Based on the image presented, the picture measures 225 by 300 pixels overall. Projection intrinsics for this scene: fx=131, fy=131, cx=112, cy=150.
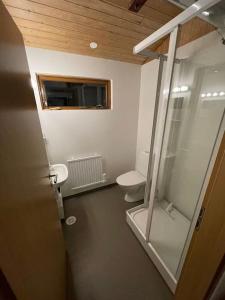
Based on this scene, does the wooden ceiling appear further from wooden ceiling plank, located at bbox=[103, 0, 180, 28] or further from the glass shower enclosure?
the glass shower enclosure

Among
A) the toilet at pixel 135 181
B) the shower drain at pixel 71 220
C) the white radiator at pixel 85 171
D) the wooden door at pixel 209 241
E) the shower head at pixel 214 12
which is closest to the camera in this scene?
the wooden door at pixel 209 241

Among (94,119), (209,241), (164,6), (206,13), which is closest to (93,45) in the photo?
(164,6)

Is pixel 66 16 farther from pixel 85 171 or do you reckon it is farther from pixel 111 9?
pixel 85 171

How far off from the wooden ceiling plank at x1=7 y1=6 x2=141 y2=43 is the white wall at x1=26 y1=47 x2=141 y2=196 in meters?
0.33

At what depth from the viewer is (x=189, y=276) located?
70cm

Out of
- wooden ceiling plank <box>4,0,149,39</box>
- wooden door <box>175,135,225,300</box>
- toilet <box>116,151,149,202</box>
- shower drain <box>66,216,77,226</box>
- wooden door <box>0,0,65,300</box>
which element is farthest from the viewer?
toilet <box>116,151,149,202</box>

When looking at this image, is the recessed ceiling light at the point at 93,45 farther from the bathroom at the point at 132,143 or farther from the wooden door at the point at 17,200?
the wooden door at the point at 17,200

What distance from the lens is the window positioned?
184 cm

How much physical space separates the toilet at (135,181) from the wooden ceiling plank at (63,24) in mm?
1617

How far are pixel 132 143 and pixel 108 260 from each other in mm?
1830

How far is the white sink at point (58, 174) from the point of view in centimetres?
152

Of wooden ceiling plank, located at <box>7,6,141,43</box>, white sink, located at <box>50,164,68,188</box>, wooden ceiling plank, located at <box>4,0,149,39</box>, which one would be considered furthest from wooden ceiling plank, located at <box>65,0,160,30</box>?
white sink, located at <box>50,164,68,188</box>

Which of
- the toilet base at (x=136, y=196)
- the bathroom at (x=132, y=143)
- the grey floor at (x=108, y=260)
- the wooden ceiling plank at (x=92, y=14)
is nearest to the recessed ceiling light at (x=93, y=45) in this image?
the bathroom at (x=132, y=143)

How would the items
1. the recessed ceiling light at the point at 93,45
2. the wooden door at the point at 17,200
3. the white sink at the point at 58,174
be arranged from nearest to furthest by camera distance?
the wooden door at the point at 17,200, the white sink at the point at 58,174, the recessed ceiling light at the point at 93,45
